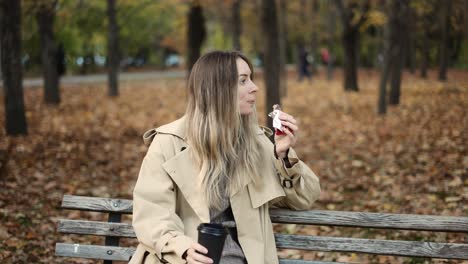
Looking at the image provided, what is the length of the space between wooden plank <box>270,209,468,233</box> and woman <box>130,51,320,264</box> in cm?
44

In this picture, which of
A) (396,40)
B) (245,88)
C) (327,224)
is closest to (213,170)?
(245,88)

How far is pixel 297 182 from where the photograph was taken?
11.9ft

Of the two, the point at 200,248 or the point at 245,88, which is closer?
the point at 200,248

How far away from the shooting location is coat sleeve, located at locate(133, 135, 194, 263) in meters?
3.33

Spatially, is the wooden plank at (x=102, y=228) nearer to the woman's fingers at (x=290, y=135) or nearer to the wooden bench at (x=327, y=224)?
the wooden bench at (x=327, y=224)

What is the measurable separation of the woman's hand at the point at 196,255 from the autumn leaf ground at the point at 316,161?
328 centimetres

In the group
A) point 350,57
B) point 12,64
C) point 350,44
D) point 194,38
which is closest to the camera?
point 12,64

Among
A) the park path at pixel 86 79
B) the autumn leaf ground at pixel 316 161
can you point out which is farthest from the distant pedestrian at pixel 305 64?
the autumn leaf ground at pixel 316 161

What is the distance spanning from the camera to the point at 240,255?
349cm

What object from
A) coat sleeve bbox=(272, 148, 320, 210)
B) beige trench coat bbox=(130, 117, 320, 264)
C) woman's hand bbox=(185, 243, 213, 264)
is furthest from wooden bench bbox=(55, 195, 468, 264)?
woman's hand bbox=(185, 243, 213, 264)

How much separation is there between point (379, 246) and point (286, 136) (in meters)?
1.01

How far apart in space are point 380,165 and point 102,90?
17.1m

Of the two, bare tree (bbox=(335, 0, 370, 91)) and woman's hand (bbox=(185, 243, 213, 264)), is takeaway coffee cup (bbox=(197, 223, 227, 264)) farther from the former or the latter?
bare tree (bbox=(335, 0, 370, 91))

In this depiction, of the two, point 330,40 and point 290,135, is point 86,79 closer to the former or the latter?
point 330,40
